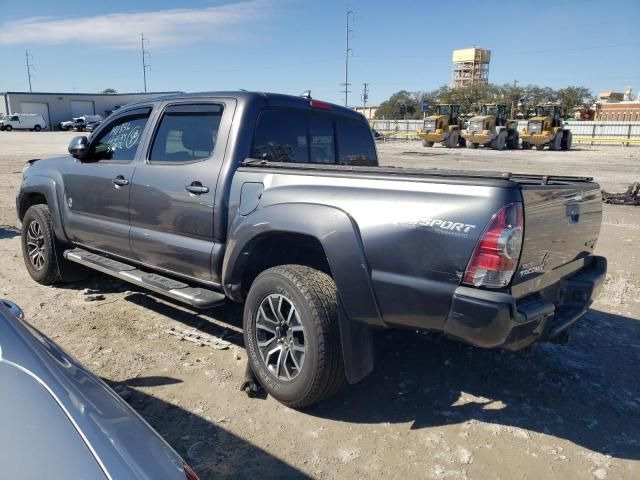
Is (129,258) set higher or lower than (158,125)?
lower

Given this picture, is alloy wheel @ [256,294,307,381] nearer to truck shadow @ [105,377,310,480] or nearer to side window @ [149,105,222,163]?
truck shadow @ [105,377,310,480]

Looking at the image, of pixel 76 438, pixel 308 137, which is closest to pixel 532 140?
pixel 308 137

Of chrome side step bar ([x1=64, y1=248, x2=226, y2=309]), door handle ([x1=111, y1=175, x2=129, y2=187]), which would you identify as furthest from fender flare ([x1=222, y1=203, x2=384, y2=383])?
door handle ([x1=111, y1=175, x2=129, y2=187])

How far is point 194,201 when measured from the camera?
3846mm

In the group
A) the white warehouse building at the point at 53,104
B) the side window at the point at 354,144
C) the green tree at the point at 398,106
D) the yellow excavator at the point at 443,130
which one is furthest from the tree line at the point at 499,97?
the side window at the point at 354,144

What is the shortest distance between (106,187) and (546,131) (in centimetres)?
3228

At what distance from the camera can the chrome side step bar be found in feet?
12.3

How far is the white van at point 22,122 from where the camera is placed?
56034mm

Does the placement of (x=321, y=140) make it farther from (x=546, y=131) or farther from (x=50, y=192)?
(x=546, y=131)

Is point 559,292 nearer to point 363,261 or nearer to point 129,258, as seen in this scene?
point 363,261

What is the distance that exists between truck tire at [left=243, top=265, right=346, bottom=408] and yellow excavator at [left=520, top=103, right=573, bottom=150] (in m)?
32.5

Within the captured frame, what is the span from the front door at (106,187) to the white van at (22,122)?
2375 inches

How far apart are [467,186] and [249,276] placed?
176 centimetres

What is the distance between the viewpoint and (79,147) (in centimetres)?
494
